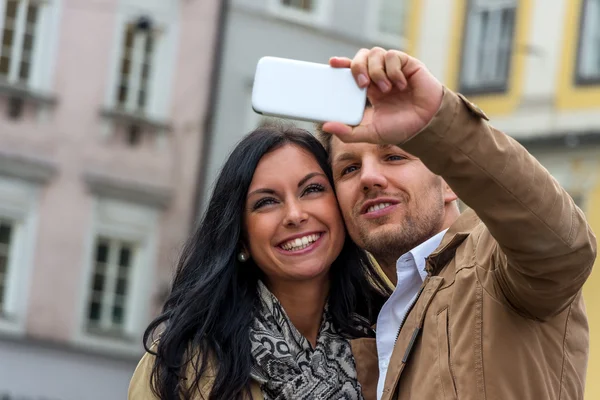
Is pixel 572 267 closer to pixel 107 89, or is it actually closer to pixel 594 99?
pixel 594 99

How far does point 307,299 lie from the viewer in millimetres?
5051

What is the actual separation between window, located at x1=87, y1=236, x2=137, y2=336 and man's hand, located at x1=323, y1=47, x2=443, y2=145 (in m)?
18.0

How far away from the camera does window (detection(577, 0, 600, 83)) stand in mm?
15836

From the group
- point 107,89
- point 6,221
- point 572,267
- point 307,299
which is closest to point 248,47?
point 107,89

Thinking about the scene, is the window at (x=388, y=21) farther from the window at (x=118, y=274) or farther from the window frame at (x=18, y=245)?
the window frame at (x=18, y=245)

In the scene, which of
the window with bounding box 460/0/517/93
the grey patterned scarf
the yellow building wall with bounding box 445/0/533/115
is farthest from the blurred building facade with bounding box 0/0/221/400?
the grey patterned scarf

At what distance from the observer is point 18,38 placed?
20688 mm

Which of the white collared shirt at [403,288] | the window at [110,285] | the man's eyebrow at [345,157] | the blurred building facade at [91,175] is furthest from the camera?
the window at [110,285]

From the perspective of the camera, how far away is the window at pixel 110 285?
2125 cm

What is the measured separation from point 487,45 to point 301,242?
12.6 meters

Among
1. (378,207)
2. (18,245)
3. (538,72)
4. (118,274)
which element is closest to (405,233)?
(378,207)

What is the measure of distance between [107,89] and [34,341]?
12.1ft

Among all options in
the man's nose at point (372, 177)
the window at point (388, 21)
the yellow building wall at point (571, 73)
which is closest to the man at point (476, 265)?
the man's nose at point (372, 177)

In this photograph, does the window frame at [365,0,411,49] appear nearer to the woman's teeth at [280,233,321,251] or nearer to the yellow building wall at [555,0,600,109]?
the yellow building wall at [555,0,600,109]
